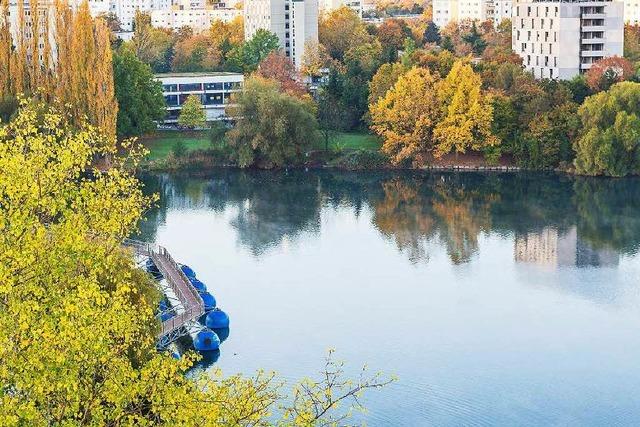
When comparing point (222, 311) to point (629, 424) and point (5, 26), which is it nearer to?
point (629, 424)

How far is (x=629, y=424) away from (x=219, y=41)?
37.5 m

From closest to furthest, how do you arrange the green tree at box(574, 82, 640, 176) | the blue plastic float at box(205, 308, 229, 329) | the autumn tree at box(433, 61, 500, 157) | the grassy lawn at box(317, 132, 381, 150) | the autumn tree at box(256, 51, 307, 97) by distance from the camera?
the blue plastic float at box(205, 308, 229, 329)
the green tree at box(574, 82, 640, 176)
the autumn tree at box(433, 61, 500, 157)
the grassy lawn at box(317, 132, 381, 150)
the autumn tree at box(256, 51, 307, 97)

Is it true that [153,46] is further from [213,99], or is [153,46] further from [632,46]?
[632,46]

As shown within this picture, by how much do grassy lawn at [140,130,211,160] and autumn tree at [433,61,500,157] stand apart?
6.95 m

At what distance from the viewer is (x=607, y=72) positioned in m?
35.8

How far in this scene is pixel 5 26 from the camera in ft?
110

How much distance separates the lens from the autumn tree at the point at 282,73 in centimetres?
3828

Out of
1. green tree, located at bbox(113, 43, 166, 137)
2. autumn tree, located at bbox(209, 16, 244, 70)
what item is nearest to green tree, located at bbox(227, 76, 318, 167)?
green tree, located at bbox(113, 43, 166, 137)

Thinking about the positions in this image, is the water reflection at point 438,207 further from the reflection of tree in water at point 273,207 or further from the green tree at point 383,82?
the green tree at point 383,82

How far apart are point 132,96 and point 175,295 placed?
16.5 metres

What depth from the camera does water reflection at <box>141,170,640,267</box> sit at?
24.8 m

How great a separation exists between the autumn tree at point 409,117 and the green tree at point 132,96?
6.78 meters

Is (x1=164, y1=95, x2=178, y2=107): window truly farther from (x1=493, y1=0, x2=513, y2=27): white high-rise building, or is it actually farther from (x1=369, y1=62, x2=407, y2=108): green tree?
(x1=493, y1=0, x2=513, y2=27): white high-rise building

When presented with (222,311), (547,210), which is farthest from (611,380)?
(547,210)
